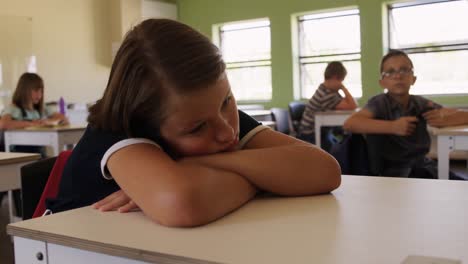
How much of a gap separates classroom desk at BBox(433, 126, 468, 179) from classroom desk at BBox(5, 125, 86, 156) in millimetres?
2850

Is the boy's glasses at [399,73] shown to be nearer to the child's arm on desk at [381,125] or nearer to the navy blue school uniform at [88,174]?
the child's arm on desk at [381,125]

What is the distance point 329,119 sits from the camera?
4.76 meters

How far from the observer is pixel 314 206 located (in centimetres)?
86

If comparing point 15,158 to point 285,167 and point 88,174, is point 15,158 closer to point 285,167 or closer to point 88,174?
point 88,174

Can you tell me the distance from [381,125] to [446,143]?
0.34 metres

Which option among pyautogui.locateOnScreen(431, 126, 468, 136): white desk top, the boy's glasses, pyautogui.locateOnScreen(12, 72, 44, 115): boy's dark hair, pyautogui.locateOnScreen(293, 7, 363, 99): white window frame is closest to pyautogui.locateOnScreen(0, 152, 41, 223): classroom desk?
the boy's glasses

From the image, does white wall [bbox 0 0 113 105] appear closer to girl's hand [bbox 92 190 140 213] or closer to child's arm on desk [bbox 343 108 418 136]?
child's arm on desk [bbox 343 108 418 136]

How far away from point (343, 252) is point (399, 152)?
1.89 metres

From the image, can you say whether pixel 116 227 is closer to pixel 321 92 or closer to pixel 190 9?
pixel 321 92

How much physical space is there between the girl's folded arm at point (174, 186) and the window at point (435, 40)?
582 cm

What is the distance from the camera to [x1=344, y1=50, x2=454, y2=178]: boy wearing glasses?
2.28 meters

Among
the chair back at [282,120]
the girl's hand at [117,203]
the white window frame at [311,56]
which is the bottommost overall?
the chair back at [282,120]

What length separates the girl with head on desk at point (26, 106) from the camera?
4371 millimetres

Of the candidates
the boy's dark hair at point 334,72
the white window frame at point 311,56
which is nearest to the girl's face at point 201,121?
the boy's dark hair at point 334,72
